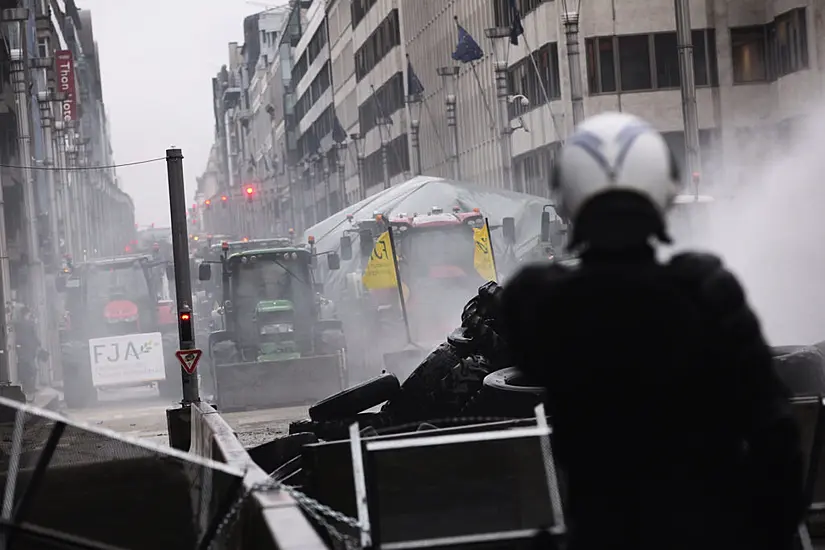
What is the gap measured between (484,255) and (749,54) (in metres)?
19.7

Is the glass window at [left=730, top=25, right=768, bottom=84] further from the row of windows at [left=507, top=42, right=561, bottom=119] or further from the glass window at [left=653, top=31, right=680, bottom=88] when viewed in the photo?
the row of windows at [left=507, top=42, right=561, bottom=119]

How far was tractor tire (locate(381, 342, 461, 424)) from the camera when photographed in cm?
1556

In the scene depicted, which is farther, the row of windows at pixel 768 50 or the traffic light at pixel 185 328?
the row of windows at pixel 768 50

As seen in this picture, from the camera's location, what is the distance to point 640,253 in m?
3.48

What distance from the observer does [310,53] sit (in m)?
132

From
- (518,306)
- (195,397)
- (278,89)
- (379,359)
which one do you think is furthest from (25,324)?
(278,89)

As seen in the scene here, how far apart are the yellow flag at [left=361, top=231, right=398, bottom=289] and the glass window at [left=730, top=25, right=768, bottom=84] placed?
2097cm

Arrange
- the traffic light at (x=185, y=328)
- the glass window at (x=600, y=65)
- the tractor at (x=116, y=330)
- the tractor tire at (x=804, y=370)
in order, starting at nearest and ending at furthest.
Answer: the tractor tire at (x=804, y=370)
the traffic light at (x=185, y=328)
the tractor at (x=116, y=330)
the glass window at (x=600, y=65)

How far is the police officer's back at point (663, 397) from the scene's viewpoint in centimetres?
342

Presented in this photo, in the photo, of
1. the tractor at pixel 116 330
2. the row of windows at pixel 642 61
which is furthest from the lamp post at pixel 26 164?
the row of windows at pixel 642 61

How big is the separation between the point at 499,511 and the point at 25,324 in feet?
118

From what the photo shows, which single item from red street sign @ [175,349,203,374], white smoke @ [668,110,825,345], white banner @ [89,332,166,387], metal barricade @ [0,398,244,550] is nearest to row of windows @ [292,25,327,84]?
white smoke @ [668,110,825,345]

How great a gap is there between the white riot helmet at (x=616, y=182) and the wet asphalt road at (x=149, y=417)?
1708cm

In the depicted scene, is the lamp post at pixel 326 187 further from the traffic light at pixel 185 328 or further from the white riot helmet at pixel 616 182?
the white riot helmet at pixel 616 182
